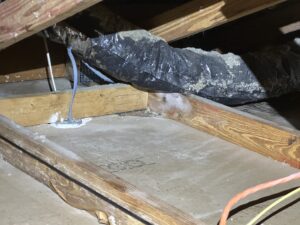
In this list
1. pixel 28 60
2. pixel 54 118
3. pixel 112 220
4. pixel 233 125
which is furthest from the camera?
pixel 28 60

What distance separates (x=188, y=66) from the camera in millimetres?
2162

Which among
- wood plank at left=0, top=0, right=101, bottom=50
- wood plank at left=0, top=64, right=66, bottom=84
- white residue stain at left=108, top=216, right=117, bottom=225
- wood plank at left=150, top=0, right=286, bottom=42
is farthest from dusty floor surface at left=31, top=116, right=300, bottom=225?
wood plank at left=0, top=64, right=66, bottom=84

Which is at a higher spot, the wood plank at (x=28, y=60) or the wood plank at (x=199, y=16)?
the wood plank at (x=199, y=16)

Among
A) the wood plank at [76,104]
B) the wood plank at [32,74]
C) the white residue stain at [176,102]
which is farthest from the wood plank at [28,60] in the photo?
the white residue stain at [176,102]

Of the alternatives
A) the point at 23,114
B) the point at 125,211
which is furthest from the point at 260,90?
the point at 125,211

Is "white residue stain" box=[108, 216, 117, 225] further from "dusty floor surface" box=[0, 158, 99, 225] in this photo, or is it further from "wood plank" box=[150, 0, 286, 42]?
"wood plank" box=[150, 0, 286, 42]

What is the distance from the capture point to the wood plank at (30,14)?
131 cm

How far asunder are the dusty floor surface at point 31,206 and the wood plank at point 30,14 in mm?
458

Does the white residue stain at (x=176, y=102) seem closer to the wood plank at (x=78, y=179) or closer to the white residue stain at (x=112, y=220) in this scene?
the wood plank at (x=78, y=179)

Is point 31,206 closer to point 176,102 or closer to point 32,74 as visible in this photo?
point 176,102

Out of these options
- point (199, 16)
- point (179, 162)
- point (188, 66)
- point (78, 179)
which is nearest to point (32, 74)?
point (188, 66)

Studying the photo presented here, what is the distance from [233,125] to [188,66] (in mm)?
362

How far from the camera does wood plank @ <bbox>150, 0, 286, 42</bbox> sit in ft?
5.95

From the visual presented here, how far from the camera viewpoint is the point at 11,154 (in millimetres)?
1727
